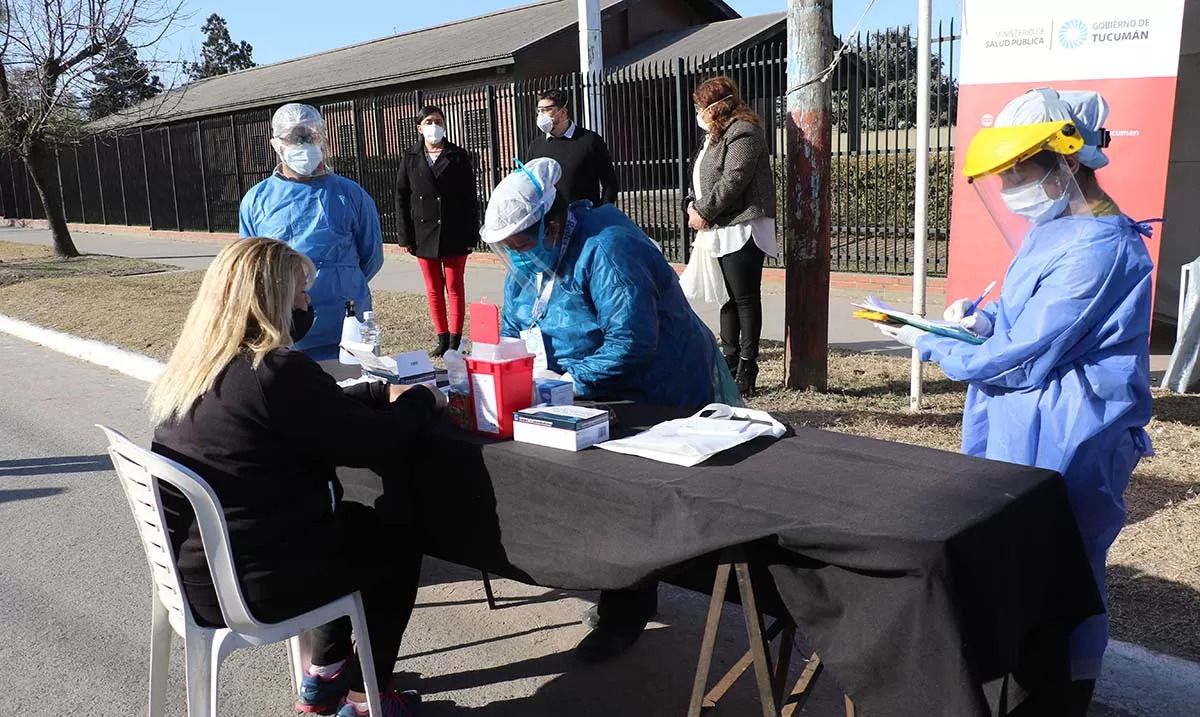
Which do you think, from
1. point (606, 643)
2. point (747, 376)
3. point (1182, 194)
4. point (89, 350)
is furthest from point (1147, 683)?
point (89, 350)

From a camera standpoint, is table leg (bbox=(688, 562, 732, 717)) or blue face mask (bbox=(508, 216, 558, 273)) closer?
table leg (bbox=(688, 562, 732, 717))

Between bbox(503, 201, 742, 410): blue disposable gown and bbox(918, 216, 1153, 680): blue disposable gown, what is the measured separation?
1.07 metres

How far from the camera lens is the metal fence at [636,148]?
10.6 m

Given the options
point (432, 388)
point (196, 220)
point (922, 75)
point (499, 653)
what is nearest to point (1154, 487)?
point (922, 75)

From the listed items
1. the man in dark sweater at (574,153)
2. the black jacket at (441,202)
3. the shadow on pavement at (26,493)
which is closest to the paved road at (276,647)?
the shadow on pavement at (26,493)

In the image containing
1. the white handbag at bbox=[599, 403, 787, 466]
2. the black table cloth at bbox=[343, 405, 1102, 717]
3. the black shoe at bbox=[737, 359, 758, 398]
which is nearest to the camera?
the black table cloth at bbox=[343, 405, 1102, 717]

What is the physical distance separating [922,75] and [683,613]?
318 cm

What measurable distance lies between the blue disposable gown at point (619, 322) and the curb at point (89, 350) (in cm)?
561

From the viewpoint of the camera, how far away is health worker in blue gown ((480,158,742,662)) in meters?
3.29

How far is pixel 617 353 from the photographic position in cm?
337

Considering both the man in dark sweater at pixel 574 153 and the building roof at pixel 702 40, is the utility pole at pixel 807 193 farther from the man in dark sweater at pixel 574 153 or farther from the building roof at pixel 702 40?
the building roof at pixel 702 40

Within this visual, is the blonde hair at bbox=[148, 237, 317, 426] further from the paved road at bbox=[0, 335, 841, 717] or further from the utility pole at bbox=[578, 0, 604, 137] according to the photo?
the utility pole at bbox=[578, 0, 604, 137]

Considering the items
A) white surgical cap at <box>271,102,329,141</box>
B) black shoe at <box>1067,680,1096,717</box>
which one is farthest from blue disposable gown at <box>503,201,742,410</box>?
white surgical cap at <box>271,102,329,141</box>

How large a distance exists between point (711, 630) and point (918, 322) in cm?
106
